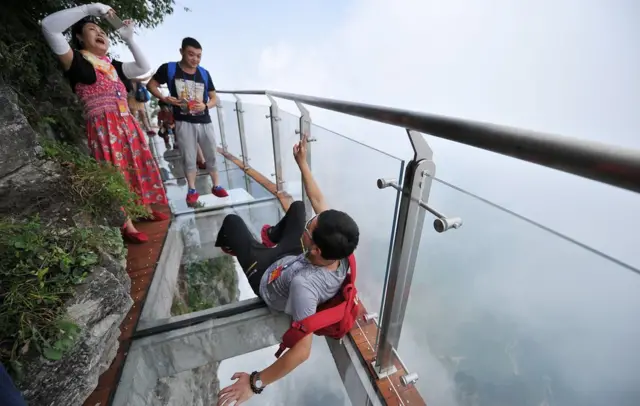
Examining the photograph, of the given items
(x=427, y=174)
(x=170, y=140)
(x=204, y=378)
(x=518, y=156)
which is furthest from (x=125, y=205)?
(x=170, y=140)

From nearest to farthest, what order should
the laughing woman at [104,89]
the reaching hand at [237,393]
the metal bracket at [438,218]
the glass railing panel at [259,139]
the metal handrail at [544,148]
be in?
the metal handrail at [544,148] → the metal bracket at [438,218] → the reaching hand at [237,393] → the laughing woman at [104,89] → the glass railing panel at [259,139]

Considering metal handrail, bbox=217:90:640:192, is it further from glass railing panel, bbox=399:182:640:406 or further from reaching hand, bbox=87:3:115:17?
reaching hand, bbox=87:3:115:17

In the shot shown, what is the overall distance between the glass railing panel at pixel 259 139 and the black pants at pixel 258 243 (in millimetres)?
1443

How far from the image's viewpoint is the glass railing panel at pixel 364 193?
4.57ft

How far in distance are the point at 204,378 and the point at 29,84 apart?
3.85 metres

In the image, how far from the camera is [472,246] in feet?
3.18

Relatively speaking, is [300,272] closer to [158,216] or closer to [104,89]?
[104,89]

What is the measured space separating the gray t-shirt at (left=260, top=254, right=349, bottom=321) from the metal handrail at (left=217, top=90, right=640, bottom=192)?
84 cm

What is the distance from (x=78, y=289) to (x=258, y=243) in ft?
3.65

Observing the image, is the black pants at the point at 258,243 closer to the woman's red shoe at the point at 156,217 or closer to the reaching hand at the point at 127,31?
the woman's red shoe at the point at 156,217

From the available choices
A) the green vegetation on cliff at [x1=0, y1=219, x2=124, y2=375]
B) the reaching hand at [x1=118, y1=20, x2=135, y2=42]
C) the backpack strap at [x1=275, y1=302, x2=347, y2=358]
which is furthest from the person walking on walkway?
the backpack strap at [x1=275, y1=302, x2=347, y2=358]

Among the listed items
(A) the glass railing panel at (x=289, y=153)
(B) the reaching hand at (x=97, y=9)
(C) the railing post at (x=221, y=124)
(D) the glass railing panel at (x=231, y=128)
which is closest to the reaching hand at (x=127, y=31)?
(B) the reaching hand at (x=97, y=9)

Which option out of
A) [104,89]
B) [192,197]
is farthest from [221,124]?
[104,89]

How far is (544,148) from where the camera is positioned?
0.53 m
